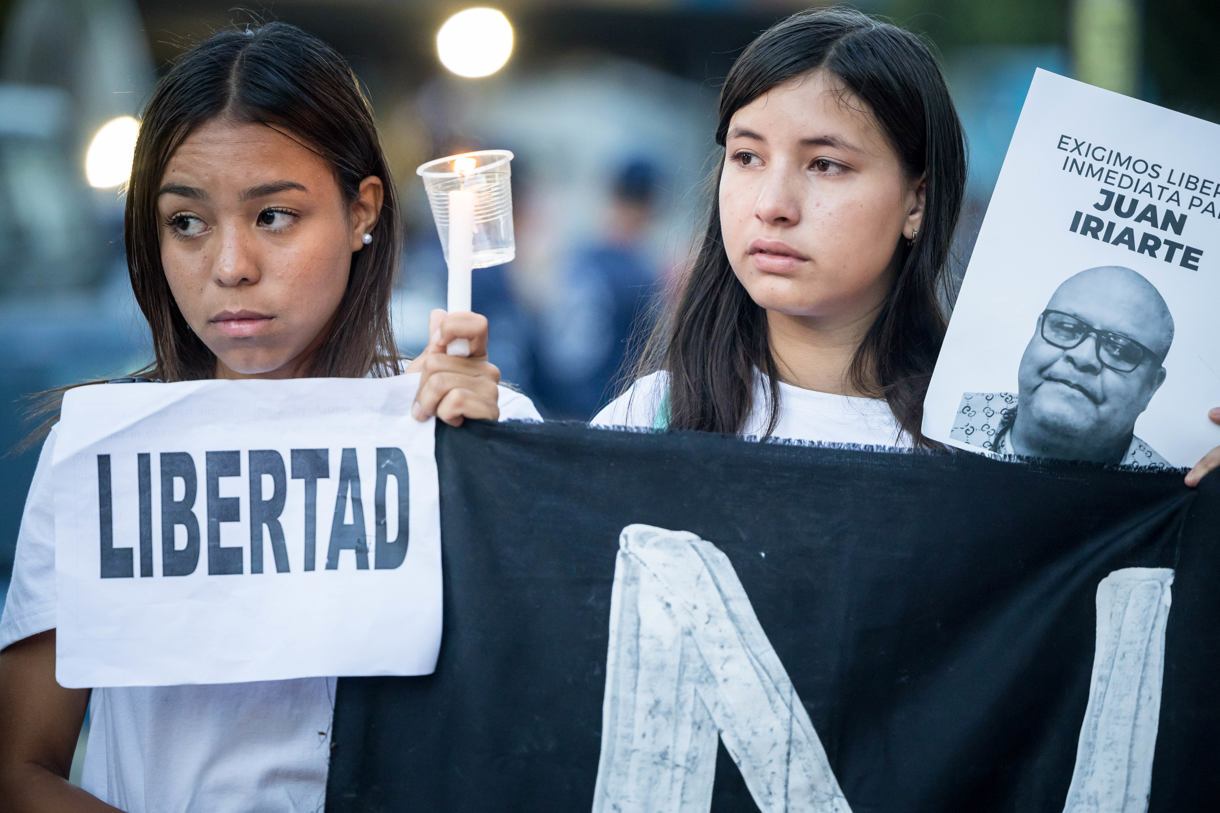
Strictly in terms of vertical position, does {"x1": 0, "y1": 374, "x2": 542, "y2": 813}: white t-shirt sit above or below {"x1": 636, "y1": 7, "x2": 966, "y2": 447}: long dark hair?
below

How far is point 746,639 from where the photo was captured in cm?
164

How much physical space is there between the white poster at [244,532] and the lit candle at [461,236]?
192mm

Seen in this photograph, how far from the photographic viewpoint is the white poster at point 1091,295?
1.69 m

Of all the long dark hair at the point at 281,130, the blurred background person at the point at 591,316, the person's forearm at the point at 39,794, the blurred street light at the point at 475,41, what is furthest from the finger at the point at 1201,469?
the blurred street light at the point at 475,41

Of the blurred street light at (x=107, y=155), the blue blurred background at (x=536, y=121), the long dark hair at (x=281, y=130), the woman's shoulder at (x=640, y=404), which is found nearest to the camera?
the long dark hair at (x=281, y=130)

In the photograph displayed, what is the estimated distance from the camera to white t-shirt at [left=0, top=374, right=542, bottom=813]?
5.54 feet

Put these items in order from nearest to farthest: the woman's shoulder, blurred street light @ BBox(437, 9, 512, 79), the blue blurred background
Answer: the woman's shoulder, the blue blurred background, blurred street light @ BBox(437, 9, 512, 79)

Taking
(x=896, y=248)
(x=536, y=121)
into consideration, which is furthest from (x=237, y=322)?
(x=536, y=121)

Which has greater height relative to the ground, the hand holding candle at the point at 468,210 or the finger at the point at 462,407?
the hand holding candle at the point at 468,210

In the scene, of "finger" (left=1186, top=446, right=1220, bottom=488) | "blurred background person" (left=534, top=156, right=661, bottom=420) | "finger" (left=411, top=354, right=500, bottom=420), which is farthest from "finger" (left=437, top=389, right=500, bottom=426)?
"blurred background person" (left=534, top=156, right=661, bottom=420)

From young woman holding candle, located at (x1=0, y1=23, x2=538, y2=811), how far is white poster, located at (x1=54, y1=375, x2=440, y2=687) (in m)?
0.11

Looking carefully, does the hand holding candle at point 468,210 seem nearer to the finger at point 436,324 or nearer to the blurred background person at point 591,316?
the finger at point 436,324

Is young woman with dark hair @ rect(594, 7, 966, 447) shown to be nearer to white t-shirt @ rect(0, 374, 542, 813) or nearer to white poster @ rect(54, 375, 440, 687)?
white poster @ rect(54, 375, 440, 687)

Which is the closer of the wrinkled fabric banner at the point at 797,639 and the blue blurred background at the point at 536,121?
the wrinkled fabric banner at the point at 797,639
